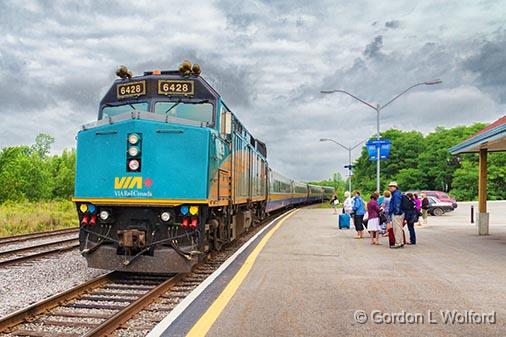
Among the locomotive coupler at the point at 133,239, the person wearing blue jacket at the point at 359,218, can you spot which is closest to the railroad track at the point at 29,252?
the locomotive coupler at the point at 133,239

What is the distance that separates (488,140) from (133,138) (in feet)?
36.2

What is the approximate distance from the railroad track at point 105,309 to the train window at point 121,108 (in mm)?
3120

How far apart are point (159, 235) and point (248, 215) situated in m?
7.04

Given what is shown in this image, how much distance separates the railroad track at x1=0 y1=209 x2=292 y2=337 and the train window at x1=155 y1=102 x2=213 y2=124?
299 centimetres

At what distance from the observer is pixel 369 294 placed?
6992 mm

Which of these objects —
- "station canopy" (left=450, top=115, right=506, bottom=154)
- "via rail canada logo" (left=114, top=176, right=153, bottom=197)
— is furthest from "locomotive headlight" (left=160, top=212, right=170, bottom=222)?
"station canopy" (left=450, top=115, right=506, bottom=154)

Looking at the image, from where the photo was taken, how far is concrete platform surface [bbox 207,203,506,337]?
5.39 m

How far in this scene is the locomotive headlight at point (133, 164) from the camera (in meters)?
8.42

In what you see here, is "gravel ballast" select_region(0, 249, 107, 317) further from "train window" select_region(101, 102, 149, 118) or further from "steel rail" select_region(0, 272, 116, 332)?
"train window" select_region(101, 102, 149, 118)

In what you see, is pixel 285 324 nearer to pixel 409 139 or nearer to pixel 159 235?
pixel 159 235

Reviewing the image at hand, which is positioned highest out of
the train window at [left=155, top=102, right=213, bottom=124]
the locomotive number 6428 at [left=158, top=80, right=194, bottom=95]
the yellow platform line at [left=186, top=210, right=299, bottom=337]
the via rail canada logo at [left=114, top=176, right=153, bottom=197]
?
the locomotive number 6428 at [left=158, top=80, right=194, bottom=95]

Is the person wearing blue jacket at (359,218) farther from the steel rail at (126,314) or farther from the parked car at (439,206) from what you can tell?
the parked car at (439,206)

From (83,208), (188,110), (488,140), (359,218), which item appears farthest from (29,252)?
(488,140)

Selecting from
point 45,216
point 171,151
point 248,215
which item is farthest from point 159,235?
point 45,216
